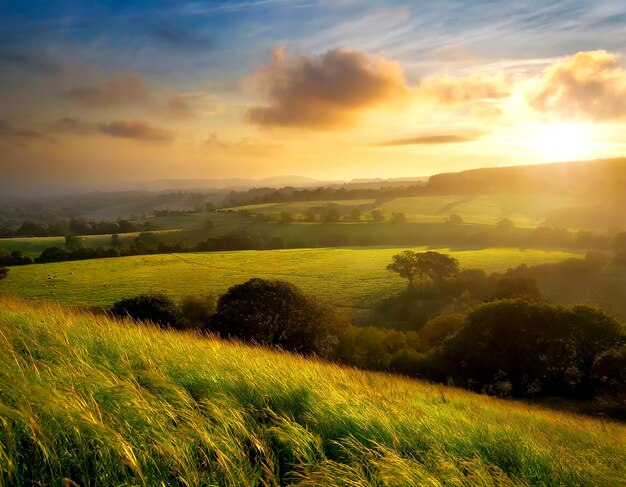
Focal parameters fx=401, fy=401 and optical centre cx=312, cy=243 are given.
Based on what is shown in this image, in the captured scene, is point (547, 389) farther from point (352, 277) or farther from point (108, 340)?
point (352, 277)

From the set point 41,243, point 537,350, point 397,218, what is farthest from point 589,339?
point 41,243

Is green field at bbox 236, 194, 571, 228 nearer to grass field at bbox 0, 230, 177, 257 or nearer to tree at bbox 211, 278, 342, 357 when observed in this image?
grass field at bbox 0, 230, 177, 257

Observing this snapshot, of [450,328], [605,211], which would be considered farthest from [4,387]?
[605,211]

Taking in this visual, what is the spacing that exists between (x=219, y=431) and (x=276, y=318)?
25.0 metres

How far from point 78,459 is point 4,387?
1255mm

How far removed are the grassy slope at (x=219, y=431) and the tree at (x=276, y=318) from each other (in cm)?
2122

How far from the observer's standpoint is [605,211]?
114m

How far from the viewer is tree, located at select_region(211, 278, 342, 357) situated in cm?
2828

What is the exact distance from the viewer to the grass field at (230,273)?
53.4 m

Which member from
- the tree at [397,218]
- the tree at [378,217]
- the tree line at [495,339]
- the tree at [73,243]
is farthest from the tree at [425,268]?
the tree at [73,243]

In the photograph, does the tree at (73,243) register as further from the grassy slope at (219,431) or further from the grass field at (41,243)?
the grassy slope at (219,431)

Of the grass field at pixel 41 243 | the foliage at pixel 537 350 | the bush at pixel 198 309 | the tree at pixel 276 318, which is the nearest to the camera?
the tree at pixel 276 318

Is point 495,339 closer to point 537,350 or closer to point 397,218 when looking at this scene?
point 537,350

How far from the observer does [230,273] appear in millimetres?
66000
